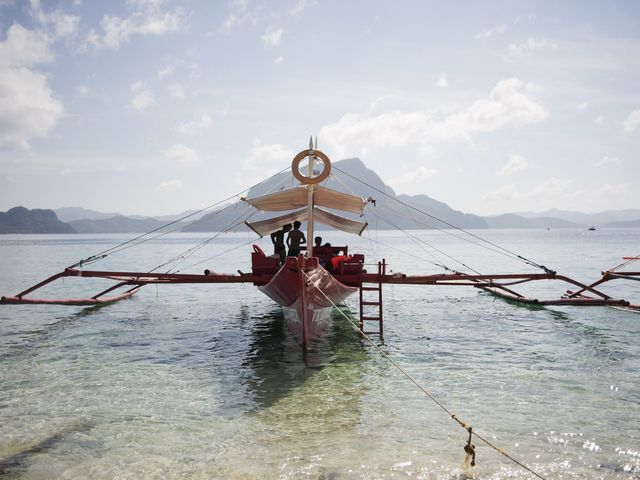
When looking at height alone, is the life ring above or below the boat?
above

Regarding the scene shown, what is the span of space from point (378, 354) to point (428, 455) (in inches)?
250

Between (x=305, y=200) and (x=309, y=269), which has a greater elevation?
(x=305, y=200)

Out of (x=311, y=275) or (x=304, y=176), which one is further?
(x=304, y=176)

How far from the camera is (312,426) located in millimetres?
8188

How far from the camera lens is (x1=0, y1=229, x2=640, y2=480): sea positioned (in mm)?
6934

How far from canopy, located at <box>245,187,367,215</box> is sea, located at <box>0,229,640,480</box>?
459 cm

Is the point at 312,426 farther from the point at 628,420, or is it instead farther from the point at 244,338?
the point at 244,338

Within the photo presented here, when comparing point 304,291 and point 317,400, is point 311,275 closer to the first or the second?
point 304,291

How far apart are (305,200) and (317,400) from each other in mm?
8132

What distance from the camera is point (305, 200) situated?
631 inches

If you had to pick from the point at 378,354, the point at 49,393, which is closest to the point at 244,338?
the point at 378,354

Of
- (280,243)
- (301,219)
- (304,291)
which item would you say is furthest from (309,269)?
(301,219)

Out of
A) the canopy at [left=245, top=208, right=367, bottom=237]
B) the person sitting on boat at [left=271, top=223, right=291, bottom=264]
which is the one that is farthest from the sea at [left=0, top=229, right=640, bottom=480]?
the canopy at [left=245, top=208, right=367, bottom=237]

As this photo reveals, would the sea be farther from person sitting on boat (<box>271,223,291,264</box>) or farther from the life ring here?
the life ring
